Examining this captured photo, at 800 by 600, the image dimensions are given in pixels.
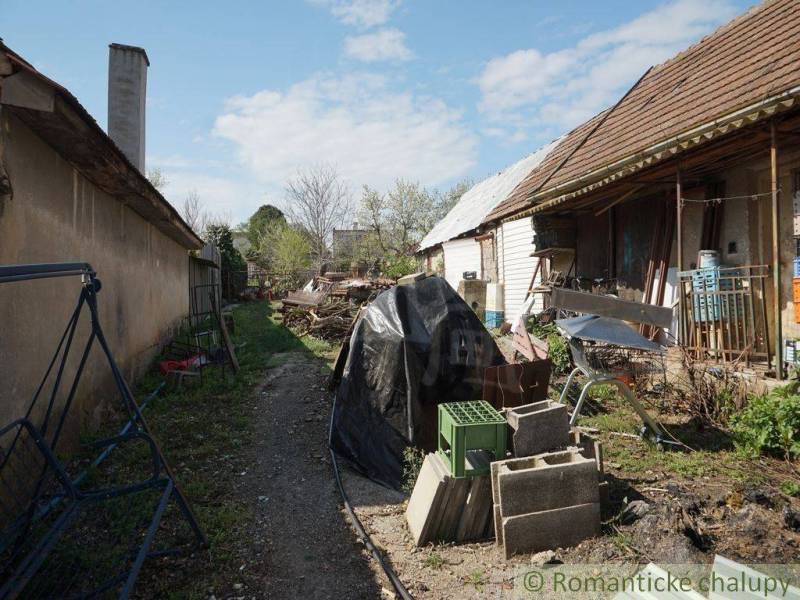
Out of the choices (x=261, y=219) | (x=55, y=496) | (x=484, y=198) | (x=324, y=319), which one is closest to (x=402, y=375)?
(x=55, y=496)

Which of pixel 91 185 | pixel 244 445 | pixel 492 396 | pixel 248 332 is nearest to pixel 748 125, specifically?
pixel 492 396

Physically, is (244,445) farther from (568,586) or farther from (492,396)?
(568,586)

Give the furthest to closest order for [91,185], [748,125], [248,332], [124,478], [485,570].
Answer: [248,332], [91,185], [748,125], [124,478], [485,570]

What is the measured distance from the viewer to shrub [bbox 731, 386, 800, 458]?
4.34 meters

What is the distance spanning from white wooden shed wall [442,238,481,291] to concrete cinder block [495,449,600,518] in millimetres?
12068

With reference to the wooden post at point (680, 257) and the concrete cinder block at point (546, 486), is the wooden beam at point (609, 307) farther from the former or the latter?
the wooden post at point (680, 257)

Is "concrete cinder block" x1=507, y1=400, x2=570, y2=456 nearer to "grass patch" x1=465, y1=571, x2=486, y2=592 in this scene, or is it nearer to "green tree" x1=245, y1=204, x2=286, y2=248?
"grass patch" x1=465, y1=571, x2=486, y2=592

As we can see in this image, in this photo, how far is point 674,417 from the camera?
5.53 meters

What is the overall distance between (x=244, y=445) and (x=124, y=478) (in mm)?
1299

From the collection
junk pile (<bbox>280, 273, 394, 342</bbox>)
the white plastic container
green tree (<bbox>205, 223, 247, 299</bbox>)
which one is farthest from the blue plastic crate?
green tree (<bbox>205, 223, 247, 299</bbox>)

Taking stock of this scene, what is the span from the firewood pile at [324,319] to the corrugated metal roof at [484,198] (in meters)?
4.94

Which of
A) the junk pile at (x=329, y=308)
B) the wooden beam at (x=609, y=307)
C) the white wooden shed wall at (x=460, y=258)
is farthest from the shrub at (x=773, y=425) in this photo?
the white wooden shed wall at (x=460, y=258)

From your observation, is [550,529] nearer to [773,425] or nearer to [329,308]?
[773,425]

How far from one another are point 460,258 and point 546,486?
14.4 metres
